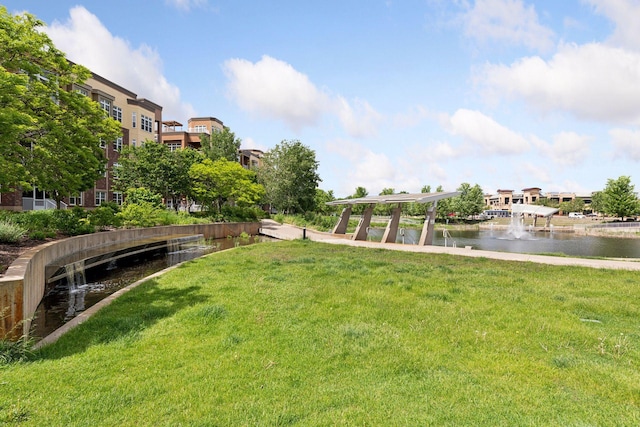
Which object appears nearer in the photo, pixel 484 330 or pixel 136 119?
pixel 484 330

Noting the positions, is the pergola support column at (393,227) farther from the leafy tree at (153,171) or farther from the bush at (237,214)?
the leafy tree at (153,171)

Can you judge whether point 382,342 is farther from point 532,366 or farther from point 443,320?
point 532,366

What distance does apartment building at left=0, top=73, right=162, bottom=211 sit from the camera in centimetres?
2922

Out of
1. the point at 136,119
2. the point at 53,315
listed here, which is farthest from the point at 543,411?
the point at 136,119

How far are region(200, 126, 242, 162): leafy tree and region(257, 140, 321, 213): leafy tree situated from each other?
552 cm

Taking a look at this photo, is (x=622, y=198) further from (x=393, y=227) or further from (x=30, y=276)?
(x=30, y=276)

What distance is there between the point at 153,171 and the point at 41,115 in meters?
21.1

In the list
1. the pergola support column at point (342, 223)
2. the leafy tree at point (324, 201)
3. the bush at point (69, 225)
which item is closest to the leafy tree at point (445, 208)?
the leafy tree at point (324, 201)

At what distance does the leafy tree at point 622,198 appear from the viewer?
70.3m

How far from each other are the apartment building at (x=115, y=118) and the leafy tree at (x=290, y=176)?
15.7 metres

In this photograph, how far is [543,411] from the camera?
3965 mm

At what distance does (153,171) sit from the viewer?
32.4 meters

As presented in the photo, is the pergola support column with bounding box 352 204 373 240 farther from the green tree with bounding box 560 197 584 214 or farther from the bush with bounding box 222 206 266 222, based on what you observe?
the green tree with bounding box 560 197 584 214

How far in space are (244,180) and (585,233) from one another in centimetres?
5459
